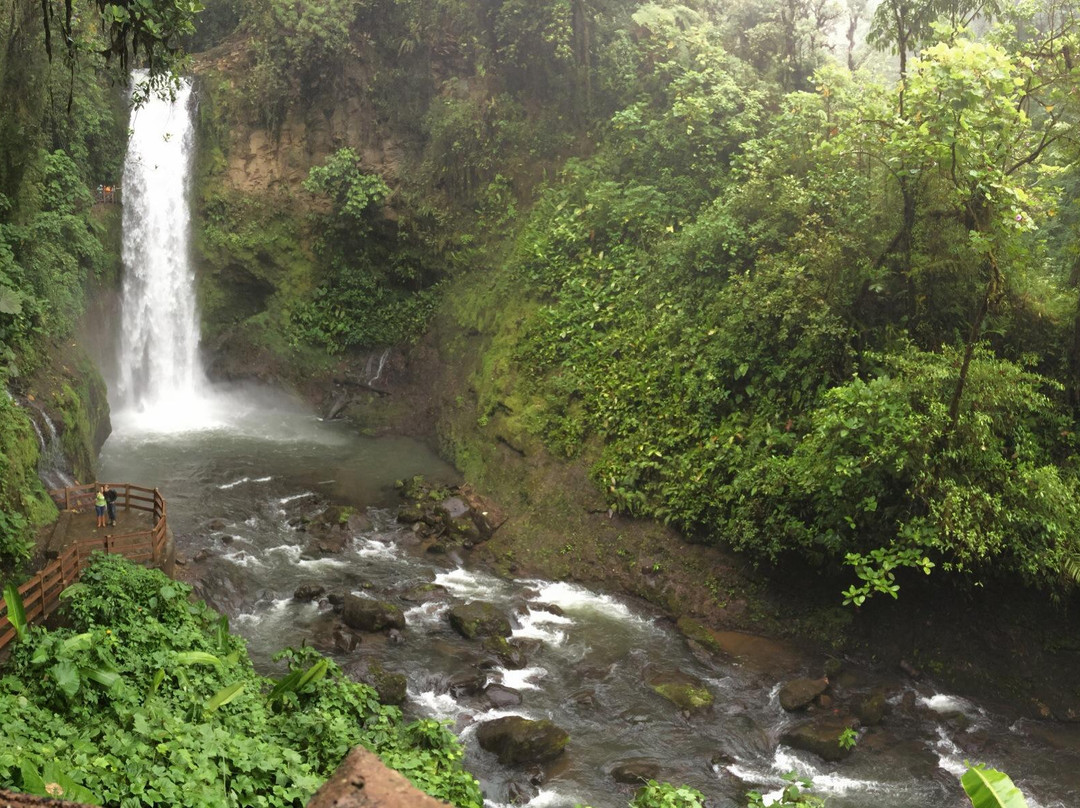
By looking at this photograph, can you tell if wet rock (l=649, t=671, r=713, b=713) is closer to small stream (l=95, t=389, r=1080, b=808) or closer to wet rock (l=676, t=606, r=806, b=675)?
small stream (l=95, t=389, r=1080, b=808)

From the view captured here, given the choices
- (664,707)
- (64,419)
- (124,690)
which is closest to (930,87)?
(664,707)

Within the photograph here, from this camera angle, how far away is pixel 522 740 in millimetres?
11562

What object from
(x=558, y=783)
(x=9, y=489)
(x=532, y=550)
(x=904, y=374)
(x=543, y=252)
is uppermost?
(x=543, y=252)

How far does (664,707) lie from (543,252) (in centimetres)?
1355

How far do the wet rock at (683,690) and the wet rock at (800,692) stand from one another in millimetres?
1126

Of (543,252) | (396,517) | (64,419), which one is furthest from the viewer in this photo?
(543,252)

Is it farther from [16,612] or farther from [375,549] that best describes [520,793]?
[375,549]

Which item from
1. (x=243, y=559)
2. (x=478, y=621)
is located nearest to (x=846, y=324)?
(x=478, y=621)

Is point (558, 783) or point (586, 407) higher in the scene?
point (586, 407)

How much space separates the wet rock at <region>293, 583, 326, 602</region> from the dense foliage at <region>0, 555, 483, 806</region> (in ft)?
10.0

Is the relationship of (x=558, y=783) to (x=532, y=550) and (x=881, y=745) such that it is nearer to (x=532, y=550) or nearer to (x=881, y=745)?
(x=881, y=745)

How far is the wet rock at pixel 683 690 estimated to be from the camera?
42.7ft

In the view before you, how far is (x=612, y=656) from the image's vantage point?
47.1 ft

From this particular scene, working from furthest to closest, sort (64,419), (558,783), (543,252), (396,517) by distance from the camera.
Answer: (543,252)
(396,517)
(64,419)
(558,783)
